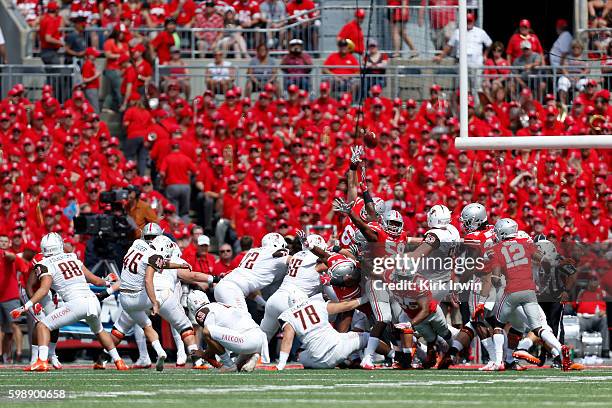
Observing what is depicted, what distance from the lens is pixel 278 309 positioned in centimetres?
1511

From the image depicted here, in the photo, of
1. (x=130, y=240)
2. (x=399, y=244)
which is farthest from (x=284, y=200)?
(x=399, y=244)

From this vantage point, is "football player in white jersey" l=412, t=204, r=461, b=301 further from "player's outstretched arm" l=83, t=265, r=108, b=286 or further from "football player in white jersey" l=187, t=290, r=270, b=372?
"player's outstretched arm" l=83, t=265, r=108, b=286

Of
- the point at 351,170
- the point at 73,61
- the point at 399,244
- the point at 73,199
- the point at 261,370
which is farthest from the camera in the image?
the point at 73,61

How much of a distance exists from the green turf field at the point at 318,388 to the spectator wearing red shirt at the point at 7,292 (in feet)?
8.16

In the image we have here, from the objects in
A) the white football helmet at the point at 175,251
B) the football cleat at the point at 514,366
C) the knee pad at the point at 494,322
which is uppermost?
the white football helmet at the point at 175,251

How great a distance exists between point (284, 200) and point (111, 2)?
4.98m

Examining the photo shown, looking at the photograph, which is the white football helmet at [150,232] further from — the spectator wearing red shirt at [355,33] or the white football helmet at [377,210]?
the spectator wearing red shirt at [355,33]

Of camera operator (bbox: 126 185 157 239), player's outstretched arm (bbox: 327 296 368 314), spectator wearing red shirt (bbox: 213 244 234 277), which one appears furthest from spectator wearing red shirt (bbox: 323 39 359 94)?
player's outstretched arm (bbox: 327 296 368 314)

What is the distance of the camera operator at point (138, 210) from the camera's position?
57.4 ft

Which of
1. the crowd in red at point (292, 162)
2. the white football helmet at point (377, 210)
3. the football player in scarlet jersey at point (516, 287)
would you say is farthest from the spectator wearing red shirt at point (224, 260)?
the football player in scarlet jersey at point (516, 287)

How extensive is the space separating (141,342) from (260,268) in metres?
1.36

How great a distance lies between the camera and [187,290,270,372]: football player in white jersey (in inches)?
531

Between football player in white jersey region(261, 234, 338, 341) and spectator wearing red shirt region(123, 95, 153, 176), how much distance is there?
4.88 metres

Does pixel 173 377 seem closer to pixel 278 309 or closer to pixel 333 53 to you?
pixel 278 309
